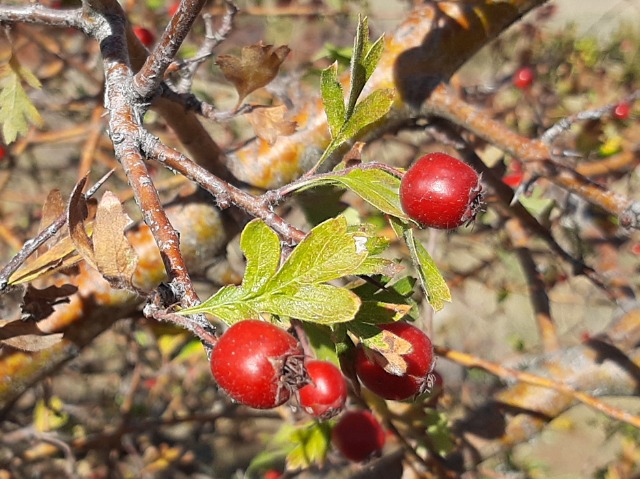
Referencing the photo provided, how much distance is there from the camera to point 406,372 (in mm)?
612

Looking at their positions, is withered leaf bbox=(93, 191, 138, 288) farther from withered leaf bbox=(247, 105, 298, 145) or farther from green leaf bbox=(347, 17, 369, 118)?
withered leaf bbox=(247, 105, 298, 145)

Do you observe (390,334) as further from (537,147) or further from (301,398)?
(537,147)

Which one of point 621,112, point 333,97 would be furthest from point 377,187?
point 621,112

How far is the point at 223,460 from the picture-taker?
3219 mm

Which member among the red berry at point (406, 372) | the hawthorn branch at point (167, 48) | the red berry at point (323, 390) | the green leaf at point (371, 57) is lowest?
the red berry at point (323, 390)

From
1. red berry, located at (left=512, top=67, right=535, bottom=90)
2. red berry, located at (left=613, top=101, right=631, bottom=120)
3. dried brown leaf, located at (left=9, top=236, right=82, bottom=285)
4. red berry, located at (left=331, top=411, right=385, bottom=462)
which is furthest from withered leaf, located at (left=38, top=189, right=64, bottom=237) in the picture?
red berry, located at (left=512, top=67, right=535, bottom=90)

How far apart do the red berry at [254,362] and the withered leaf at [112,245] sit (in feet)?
0.38

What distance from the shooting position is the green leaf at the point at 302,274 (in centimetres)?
51

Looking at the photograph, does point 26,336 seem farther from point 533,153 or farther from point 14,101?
point 533,153

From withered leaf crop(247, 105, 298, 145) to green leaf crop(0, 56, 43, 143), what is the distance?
37 cm

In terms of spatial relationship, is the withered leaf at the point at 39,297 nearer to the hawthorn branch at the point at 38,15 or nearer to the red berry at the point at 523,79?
the hawthorn branch at the point at 38,15

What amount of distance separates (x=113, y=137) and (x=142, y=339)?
1449mm

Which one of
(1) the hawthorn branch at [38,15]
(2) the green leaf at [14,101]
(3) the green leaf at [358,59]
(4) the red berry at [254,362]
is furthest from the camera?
(2) the green leaf at [14,101]

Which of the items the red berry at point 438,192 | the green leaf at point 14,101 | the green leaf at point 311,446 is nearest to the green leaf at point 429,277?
the red berry at point 438,192
